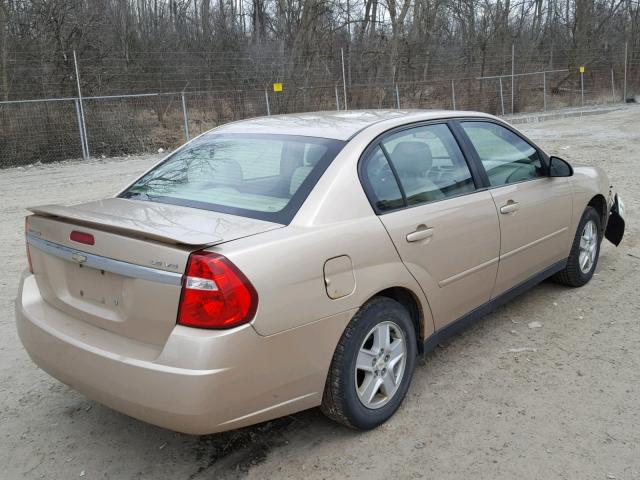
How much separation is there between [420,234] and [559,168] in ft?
5.80

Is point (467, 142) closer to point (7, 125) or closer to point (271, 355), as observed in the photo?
point (271, 355)

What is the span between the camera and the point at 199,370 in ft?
7.82

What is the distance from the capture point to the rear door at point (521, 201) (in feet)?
12.9

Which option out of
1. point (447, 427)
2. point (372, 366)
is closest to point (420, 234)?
point (372, 366)

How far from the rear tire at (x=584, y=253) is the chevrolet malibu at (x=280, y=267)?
2.97 ft

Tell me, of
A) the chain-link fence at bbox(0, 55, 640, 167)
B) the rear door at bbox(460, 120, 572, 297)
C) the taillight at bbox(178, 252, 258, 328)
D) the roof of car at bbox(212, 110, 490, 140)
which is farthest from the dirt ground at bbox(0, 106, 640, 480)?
the chain-link fence at bbox(0, 55, 640, 167)

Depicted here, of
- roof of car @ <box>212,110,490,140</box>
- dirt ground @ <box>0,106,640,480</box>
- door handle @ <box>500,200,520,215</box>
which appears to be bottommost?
dirt ground @ <box>0,106,640,480</box>

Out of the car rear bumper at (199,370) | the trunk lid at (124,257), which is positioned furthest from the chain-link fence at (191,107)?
the car rear bumper at (199,370)

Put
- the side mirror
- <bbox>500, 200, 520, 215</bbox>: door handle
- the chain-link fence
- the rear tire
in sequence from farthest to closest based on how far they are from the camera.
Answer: the chain-link fence, the rear tire, the side mirror, <bbox>500, 200, 520, 215</bbox>: door handle

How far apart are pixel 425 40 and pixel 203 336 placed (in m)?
25.2

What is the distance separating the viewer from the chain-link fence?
15266 mm

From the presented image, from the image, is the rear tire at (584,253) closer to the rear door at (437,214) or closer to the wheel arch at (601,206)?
the wheel arch at (601,206)

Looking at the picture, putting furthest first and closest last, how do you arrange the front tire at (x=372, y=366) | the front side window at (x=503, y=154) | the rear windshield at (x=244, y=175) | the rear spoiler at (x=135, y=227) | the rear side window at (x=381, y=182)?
the front side window at (x=503, y=154)
the rear side window at (x=381, y=182)
the rear windshield at (x=244, y=175)
the front tire at (x=372, y=366)
the rear spoiler at (x=135, y=227)

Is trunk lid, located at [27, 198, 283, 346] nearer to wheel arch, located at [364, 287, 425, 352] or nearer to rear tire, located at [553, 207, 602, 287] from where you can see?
wheel arch, located at [364, 287, 425, 352]
